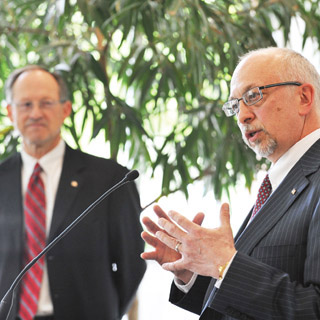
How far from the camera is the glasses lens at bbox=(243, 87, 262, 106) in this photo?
1.87m

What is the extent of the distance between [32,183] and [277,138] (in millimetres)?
1121

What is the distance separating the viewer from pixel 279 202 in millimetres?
1710

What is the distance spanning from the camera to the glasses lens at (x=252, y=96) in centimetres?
187

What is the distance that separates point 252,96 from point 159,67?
1.11 meters

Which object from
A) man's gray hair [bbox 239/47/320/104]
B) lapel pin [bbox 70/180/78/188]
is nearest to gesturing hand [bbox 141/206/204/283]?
man's gray hair [bbox 239/47/320/104]

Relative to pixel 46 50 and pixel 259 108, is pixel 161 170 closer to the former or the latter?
pixel 46 50

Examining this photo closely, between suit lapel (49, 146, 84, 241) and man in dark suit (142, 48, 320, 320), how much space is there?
25.4 inches

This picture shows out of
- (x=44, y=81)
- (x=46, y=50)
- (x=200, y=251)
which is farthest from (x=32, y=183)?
(x=200, y=251)

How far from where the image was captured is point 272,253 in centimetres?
162

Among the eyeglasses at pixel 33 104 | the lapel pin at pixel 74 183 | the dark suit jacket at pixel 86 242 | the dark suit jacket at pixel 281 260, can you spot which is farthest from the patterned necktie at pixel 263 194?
the eyeglasses at pixel 33 104

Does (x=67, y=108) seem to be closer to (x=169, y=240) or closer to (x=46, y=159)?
(x=46, y=159)

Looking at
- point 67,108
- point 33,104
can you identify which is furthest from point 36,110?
point 67,108

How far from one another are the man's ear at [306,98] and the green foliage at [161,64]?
876 millimetres

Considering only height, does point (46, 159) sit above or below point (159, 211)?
above
